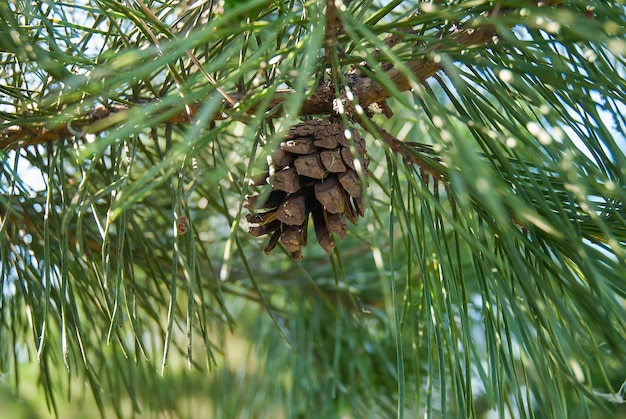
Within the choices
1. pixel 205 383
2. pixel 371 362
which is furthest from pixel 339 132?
pixel 205 383

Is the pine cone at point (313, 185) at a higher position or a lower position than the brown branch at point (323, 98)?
lower

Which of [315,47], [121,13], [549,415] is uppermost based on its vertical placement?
[121,13]

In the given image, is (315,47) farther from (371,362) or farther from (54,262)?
(371,362)

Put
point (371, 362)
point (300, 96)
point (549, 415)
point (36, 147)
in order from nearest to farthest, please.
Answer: point (300, 96)
point (549, 415)
point (36, 147)
point (371, 362)
